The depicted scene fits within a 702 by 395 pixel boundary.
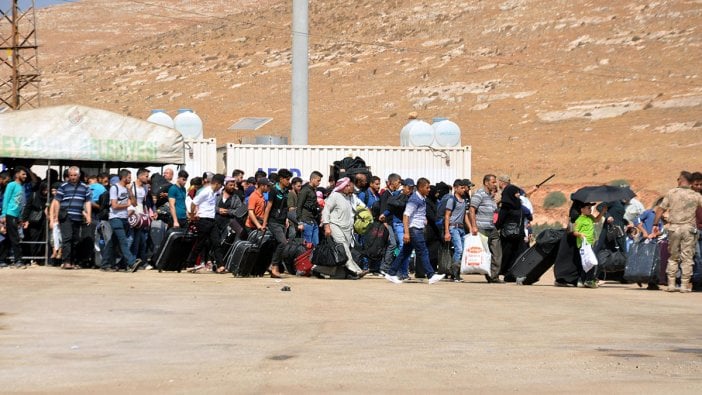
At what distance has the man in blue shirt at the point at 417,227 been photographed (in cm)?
1900

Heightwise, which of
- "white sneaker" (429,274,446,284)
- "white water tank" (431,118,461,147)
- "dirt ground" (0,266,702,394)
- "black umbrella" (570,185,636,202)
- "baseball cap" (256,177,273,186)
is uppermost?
A: "white water tank" (431,118,461,147)

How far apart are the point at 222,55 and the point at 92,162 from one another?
252ft

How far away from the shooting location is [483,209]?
779 inches

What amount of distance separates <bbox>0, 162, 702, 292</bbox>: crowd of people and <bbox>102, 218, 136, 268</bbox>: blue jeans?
2cm

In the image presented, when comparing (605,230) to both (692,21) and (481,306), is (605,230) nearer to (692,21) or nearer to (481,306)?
(481,306)

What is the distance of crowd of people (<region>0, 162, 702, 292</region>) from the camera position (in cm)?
1934

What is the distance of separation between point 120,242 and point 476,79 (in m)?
59.0

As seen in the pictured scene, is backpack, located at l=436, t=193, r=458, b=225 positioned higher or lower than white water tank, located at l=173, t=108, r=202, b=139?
lower

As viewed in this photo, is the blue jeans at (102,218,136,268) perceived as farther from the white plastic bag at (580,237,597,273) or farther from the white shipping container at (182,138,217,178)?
the white shipping container at (182,138,217,178)

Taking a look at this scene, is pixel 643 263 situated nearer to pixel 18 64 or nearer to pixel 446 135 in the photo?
pixel 446 135

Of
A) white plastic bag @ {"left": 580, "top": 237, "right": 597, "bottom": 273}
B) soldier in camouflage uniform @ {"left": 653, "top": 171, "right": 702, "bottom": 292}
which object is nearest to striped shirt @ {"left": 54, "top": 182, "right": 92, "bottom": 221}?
white plastic bag @ {"left": 580, "top": 237, "right": 597, "bottom": 273}

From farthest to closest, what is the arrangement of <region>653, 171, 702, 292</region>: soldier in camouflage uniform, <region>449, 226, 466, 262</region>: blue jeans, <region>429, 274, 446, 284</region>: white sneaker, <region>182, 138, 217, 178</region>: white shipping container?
<region>182, 138, 217, 178</region>: white shipping container, <region>449, 226, 466, 262</region>: blue jeans, <region>429, 274, 446, 284</region>: white sneaker, <region>653, 171, 702, 292</region>: soldier in camouflage uniform

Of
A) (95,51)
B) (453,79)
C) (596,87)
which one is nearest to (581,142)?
(596,87)

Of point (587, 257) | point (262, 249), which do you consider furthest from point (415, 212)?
point (587, 257)
